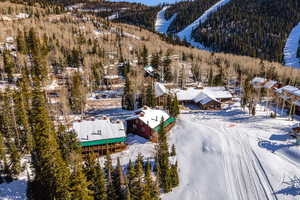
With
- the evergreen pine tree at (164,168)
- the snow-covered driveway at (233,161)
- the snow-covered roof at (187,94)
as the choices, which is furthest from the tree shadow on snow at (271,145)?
the snow-covered roof at (187,94)

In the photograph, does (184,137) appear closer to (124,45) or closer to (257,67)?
(257,67)

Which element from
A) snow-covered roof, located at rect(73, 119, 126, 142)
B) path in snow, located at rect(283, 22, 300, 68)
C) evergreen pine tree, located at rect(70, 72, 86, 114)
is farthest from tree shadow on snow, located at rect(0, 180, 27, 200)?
path in snow, located at rect(283, 22, 300, 68)

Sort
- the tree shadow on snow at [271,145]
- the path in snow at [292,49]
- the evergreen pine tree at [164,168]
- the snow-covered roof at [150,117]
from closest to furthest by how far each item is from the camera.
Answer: the evergreen pine tree at [164,168] < the tree shadow on snow at [271,145] < the snow-covered roof at [150,117] < the path in snow at [292,49]

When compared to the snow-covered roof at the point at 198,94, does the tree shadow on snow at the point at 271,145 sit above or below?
below

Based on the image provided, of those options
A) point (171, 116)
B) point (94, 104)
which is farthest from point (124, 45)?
→ point (171, 116)

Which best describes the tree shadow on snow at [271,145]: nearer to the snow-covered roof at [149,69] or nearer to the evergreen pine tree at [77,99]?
the evergreen pine tree at [77,99]

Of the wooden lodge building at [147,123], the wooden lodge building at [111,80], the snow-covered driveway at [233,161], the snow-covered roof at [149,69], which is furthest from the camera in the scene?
the snow-covered roof at [149,69]

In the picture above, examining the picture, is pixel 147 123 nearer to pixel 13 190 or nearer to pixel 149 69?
pixel 13 190

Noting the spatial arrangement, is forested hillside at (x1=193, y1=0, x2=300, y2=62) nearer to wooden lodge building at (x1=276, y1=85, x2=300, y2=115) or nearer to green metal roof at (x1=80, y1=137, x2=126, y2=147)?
wooden lodge building at (x1=276, y1=85, x2=300, y2=115)
